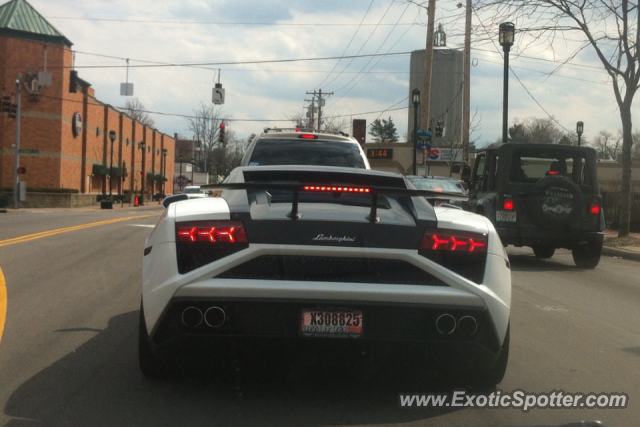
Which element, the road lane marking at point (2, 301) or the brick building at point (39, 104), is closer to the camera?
the road lane marking at point (2, 301)

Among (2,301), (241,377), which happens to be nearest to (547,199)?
(2,301)

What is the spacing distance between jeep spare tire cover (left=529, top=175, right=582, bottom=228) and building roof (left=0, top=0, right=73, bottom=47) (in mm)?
45892

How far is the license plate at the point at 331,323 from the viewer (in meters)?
3.94

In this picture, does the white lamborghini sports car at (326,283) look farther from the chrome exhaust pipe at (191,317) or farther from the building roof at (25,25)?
the building roof at (25,25)

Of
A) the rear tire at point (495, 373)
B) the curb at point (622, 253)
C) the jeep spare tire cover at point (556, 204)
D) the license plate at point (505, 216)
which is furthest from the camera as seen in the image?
the curb at point (622, 253)

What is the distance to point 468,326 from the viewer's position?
4.02 metres

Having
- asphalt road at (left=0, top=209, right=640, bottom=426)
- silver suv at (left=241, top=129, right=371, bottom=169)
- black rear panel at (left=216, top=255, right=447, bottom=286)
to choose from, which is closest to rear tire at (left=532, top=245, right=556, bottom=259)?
asphalt road at (left=0, top=209, right=640, bottom=426)

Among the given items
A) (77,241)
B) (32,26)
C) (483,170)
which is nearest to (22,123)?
(32,26)

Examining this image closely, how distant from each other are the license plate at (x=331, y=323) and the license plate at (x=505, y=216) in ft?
29.2

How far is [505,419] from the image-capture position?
13.6ft

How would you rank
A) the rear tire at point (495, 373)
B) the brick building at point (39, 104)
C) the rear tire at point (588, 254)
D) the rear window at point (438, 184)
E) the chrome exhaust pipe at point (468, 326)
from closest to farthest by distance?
the chrome exhaust pipe at point (468, 326)
the rear tire at point (495, 373)
the rear tire at point (588, 254)
the rear window at point (438, 184)
the brick building at point (39, 104)

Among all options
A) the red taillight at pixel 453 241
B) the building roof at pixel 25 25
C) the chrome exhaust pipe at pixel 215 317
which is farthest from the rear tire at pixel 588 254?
the building roof at pixel 25 25

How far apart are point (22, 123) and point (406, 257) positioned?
50948mm

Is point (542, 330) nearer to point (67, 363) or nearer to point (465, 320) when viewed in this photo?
point (465, 320)
